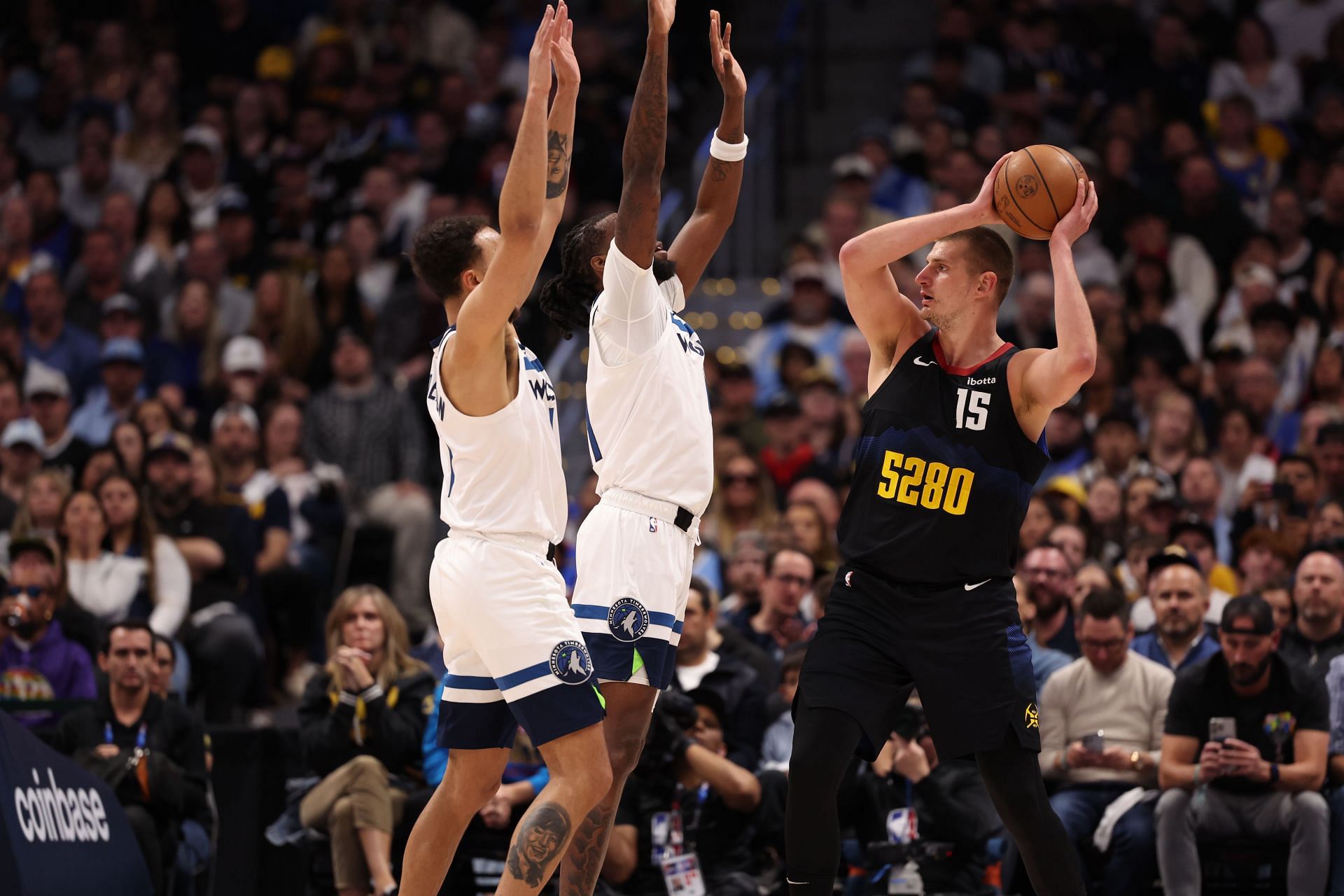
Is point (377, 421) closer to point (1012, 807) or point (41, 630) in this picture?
point (41, 630)

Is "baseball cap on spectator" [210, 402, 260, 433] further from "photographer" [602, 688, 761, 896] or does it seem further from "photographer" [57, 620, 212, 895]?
"photographer" [602, 688, 761, 896]

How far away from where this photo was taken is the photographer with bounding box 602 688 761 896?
28.2ft

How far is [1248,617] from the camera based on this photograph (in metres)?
8.19

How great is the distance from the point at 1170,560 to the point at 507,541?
4649mm

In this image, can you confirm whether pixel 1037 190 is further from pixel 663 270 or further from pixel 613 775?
pixel 613 775

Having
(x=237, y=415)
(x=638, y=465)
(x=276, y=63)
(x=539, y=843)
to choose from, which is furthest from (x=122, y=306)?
(x=539, y=843)

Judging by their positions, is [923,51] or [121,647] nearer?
[121,647]

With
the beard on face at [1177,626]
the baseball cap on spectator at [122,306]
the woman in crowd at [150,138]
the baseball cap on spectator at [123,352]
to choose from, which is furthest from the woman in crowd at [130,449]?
the beard on face at [1177,626]

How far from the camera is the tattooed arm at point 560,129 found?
6027mm

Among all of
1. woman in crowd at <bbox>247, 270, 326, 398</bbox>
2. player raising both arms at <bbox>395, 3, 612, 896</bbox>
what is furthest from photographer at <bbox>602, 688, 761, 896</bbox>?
woman in crowd at <bbox>247, 270, 326, 398</bbox>

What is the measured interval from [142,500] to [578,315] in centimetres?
556

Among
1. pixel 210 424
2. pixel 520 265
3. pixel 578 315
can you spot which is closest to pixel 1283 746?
pixel 578 315

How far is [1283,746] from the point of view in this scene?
8242mm

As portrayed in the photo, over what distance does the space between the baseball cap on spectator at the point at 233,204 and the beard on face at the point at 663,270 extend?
10058 millimetres
